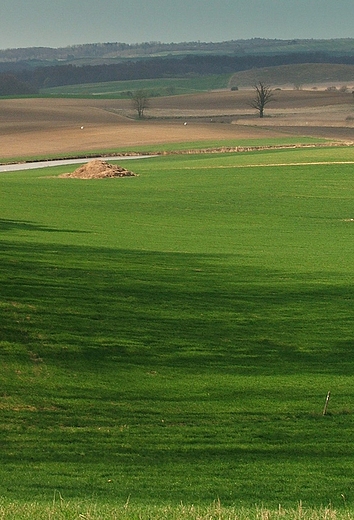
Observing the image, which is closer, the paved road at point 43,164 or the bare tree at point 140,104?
the paved road at point 43,164

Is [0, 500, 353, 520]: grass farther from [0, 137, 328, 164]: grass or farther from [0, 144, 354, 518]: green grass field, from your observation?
[0, 137, 328, 164]: grass

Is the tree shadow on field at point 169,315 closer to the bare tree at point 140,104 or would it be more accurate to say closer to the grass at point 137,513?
the grass at point 137,513

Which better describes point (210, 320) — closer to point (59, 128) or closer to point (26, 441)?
point (26, 441)

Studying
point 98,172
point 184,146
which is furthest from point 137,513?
point 184,146

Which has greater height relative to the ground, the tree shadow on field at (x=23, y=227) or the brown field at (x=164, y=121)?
the tree shadow on field at (x=23, y=227)

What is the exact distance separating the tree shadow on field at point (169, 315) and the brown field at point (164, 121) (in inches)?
2519

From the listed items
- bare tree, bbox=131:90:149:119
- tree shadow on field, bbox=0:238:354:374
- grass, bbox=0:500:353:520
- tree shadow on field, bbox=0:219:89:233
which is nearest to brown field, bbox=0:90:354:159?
bare tree, bbox=131:90:149:119

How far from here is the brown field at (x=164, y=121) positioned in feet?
311

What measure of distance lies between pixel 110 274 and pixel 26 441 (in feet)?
31.6

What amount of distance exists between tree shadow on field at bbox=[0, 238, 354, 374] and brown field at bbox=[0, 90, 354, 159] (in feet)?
210

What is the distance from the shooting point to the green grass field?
11.7 metres

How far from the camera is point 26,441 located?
12.7 meters

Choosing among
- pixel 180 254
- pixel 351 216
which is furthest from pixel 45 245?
pixel 351 216

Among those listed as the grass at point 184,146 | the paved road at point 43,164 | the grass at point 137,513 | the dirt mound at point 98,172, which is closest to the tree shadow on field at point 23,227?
the grass at point 137,513
